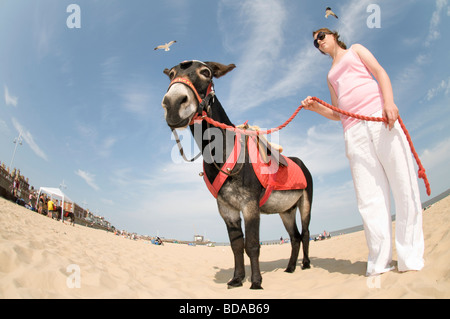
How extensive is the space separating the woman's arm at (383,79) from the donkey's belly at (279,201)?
1978 millimetres

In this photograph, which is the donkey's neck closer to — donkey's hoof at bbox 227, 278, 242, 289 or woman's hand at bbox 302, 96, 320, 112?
woman's hand at bbox 302, 96, 320, 112

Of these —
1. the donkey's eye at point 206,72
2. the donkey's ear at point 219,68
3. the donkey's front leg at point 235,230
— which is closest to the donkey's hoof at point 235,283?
the donkey's front leg at point 235,230

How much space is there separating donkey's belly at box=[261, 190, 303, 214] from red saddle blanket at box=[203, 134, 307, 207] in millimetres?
117

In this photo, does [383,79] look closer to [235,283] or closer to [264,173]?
[264,173]

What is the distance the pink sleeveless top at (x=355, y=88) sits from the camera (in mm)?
2650

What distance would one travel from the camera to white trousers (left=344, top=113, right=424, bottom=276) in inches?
91.4

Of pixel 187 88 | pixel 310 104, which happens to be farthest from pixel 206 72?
pixel 310 104

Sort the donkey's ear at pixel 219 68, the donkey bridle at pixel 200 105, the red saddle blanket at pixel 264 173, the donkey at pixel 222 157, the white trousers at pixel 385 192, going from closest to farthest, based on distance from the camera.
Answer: the white trousers at pixel 385 192, the donkey at pixel 222 157, the donkey bridle at pixel 200 105, the red saddle blanket at pixel 264 173, the donkey's ear at pixel 219 68

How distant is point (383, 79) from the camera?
2.56m

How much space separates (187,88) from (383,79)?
7.29 feet

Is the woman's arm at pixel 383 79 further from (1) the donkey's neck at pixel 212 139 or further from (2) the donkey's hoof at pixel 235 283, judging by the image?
(2) the donkey's hoof at pixel 235 283

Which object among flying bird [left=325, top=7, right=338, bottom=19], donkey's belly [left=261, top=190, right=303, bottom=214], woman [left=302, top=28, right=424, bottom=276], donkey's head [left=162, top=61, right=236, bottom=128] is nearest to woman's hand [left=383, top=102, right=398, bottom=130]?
woman [left=302, top=28, right=424, bottom=276]
